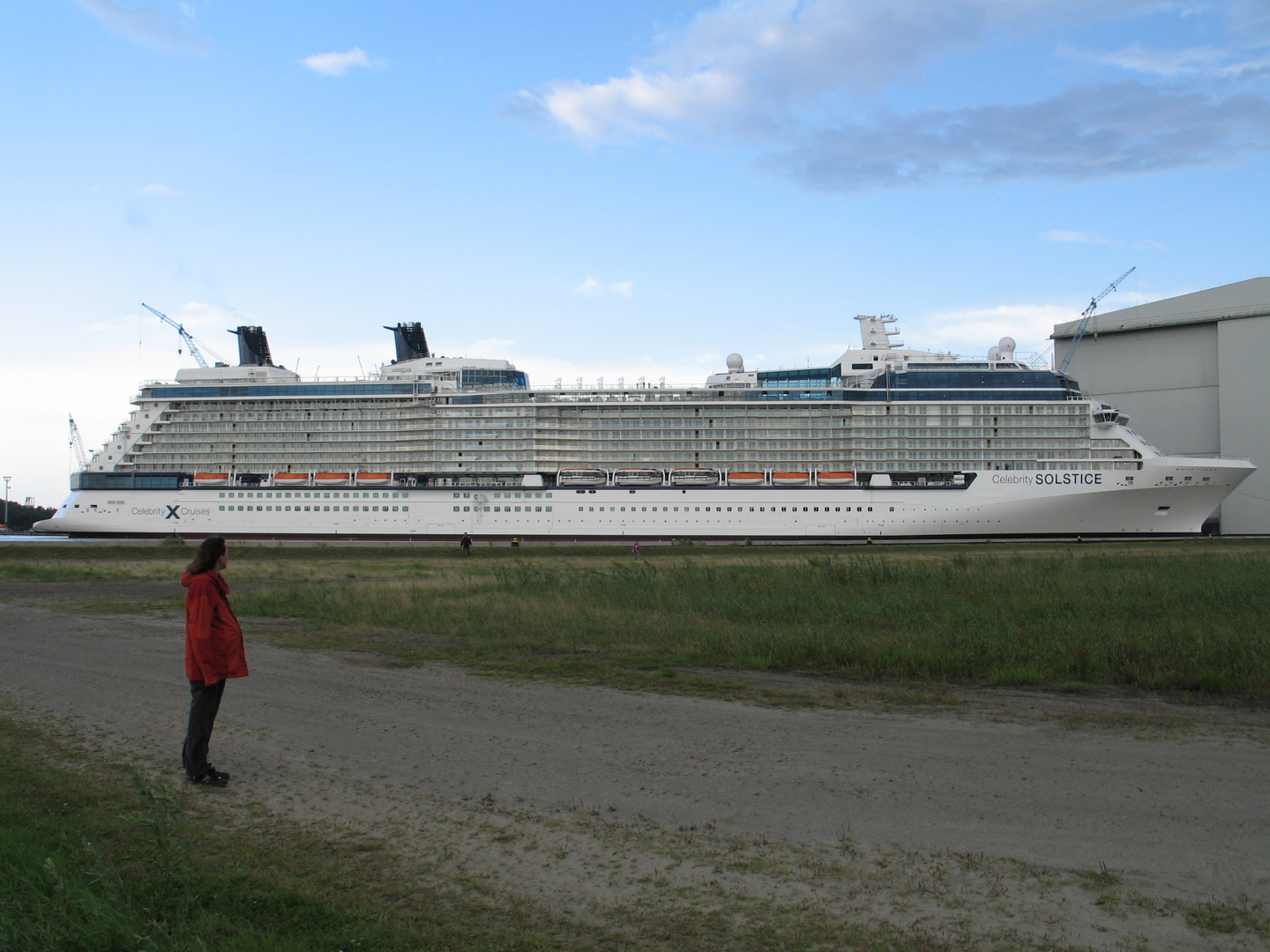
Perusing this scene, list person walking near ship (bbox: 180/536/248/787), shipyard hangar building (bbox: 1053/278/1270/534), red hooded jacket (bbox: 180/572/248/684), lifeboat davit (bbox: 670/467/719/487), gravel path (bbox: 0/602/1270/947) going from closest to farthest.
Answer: gravel path (bbox: 0/602/1270/947)
person walking near ship (bbox: 180/536/248/787)
red hooded jacket (bbox: 180/572/248/684)
lifeboat davit (bbox: 670/467/719/487)
shipyard hangar building (bbox: 1053/278/1270/534)

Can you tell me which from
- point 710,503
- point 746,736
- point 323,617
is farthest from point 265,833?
point 710,503

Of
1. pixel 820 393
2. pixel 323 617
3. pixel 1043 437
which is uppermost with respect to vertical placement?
pixel 820 393

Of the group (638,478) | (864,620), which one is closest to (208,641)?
(864,620)

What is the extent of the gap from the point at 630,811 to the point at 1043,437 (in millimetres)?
56755

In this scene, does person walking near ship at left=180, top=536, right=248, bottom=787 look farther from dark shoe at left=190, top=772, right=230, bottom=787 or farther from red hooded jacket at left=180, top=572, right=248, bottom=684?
dark shoe at left=190, top=772, right=230, bottom=787

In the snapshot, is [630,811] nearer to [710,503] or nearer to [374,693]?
[374,693]

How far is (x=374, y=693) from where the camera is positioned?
30.9 feet

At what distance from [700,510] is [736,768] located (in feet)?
158

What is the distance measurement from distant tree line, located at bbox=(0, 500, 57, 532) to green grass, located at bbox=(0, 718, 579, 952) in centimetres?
15875

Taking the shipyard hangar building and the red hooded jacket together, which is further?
the shipyard hangar building

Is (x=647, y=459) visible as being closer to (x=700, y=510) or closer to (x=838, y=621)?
(x=700, y=510)

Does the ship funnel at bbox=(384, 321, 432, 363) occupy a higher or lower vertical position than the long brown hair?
higher

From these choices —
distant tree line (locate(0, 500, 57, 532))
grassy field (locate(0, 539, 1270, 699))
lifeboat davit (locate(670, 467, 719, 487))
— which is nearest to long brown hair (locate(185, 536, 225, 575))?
grassy field (locate(0, 539, 1270, 699))

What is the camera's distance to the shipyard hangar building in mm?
61438
